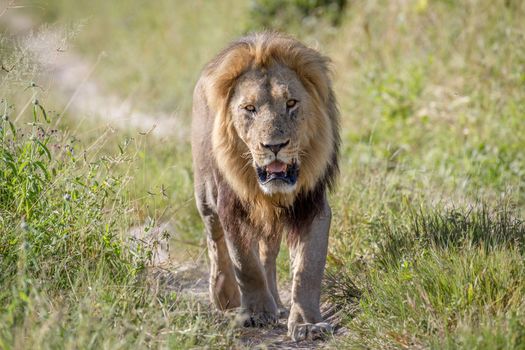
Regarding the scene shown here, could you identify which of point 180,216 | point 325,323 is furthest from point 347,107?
point 325,323

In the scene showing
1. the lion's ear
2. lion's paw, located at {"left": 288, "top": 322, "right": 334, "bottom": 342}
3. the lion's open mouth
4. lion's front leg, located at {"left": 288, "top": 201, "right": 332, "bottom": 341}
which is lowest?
lion's paw, located at {"left": 288, "top": 322, "right": 334, "bottom": 342}

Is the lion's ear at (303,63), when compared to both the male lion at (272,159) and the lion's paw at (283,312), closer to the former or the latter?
the male lion at (272,159)

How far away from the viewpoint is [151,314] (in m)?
3.87

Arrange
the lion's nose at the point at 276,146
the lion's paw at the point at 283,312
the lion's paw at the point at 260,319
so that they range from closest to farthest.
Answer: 1. the lion's nose at the point at 276,146
2. the lion's paw at the point at 260,319
3. the lion's paw at the point at 283,312

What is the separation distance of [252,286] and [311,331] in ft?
1.75

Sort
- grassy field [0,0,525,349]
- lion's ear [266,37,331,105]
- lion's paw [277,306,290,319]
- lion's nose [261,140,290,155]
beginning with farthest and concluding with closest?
1. lion's paw [277,306,290,319]
2. lion's ear [266,37,331,105]
3. lion's nose [261,140,290,155]
4. grassy field [0,0,525,349]

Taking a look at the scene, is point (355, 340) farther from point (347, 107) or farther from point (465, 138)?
point (347, 107)

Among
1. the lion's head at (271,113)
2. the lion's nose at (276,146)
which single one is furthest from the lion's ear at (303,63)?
the lion's nose at (276,146)

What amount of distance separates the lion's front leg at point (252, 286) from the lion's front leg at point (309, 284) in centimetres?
26

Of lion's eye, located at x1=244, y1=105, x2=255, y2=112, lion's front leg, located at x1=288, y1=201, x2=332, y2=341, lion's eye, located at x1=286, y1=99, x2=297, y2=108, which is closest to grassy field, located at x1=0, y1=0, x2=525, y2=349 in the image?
lion's front leg, located at x1=288, y1=201, x2=332, y2=341

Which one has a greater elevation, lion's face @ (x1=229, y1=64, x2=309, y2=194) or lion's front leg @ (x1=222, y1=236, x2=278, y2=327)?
lion's face @ (x1=229, y1=64, x2=309, y2=194)

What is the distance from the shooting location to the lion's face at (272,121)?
445cm

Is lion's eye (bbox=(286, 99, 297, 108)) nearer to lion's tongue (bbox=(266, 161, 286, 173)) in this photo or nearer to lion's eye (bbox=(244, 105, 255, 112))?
lion's eye (bbox=(244, 105, 255, 112))

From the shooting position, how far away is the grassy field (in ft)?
12.6
